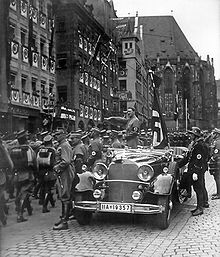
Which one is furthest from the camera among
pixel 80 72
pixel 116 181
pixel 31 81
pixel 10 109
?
pixel 116 181

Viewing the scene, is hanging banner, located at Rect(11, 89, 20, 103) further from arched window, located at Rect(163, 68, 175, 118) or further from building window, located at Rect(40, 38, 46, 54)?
arched window, located at Rect(163, 68, 175, 118)

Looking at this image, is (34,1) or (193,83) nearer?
(34,1)

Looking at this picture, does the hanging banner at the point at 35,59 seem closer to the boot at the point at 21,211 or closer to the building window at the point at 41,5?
the building window at the point at 41,5

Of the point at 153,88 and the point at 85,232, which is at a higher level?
the point at 153,88

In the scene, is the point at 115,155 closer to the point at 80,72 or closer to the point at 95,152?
the point at 95,152

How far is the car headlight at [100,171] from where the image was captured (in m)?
6.32

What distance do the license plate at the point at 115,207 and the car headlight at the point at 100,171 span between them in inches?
16.4

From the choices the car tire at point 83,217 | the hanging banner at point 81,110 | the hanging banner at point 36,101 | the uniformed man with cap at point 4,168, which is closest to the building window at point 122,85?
the hanging banner at point 81,110

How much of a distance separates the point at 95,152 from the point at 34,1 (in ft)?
15.4

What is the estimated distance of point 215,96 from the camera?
530 centimetres

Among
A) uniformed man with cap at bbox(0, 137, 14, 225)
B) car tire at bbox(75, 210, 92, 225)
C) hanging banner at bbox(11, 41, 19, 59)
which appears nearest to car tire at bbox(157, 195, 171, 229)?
car tire at bbox(75, 210, 92, 225)

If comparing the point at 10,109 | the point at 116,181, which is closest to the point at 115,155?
the point at 116,181

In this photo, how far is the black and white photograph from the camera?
3818mm

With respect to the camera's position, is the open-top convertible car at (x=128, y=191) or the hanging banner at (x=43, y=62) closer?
the hanging banner at (x=43, y=62)
